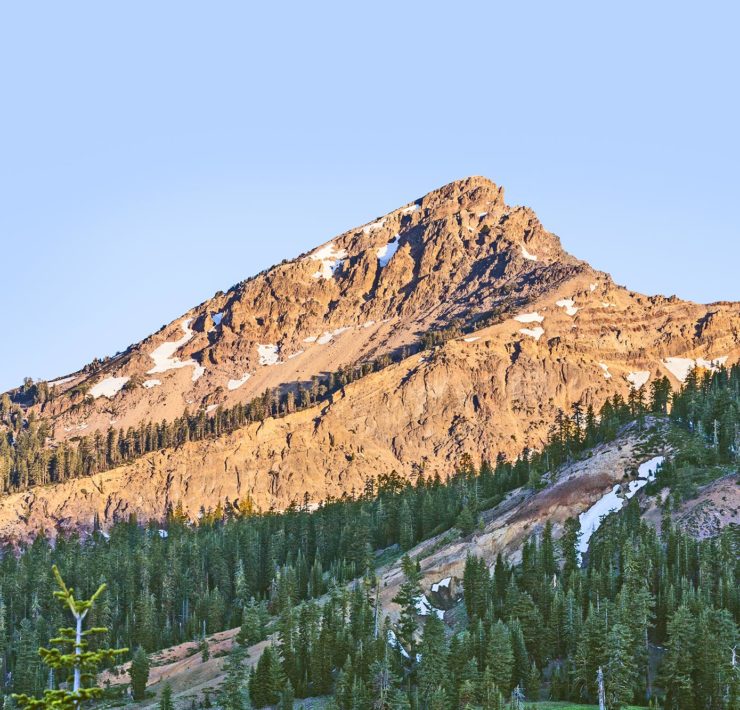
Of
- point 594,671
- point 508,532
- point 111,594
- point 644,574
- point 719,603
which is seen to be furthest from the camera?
point 111,594

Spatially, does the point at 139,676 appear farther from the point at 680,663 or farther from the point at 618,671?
the point at 680,663

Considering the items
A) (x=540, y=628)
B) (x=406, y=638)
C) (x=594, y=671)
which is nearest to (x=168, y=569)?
(x=406, y=638)

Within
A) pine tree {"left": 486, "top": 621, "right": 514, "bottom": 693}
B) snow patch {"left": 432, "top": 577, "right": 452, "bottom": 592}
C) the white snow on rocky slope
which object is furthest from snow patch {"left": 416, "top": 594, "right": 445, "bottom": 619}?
pine tree {"left": 486, "top": 621, "right": 514, "bottom": 693}

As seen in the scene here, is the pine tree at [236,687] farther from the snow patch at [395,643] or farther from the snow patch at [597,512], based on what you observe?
the snow patch at [597,512]

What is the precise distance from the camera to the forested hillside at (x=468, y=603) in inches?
4018

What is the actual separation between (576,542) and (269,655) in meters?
50.3

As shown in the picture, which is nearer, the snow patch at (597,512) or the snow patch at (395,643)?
the snow patch at (395,643)

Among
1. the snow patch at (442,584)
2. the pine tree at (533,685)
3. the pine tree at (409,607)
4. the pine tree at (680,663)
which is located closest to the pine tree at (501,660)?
the pine tree at (533,685)

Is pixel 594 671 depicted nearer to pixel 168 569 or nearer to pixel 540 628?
pixel 540 628

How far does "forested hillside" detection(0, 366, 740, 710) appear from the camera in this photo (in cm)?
10206

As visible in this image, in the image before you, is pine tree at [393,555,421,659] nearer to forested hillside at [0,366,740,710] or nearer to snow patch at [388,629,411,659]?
forested hillside at [0,366,740,710]

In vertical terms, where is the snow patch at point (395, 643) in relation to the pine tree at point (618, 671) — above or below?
above

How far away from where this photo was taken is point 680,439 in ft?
558

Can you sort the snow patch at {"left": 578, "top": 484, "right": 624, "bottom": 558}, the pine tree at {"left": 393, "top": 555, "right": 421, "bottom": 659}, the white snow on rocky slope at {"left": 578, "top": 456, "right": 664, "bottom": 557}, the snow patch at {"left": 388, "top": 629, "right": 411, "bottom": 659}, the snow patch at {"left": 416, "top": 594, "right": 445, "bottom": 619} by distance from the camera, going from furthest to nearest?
the white snow on rocky slope at {"left": 578, "top": 456, "right": 664, "bottom": 557} < the snow patch at {"left": 578, "top": 484, "right": 624, "bottom": 558} < the snow patch at {"left": 416, "top": 594, "right": 445, "bottom": 619} < the pine tree at {"left": 393, "top": 555, "right": 421, "bottom": 659} < the snow patch at {"left": 388, "top": 629, "right": 411, "bottom": 659}
